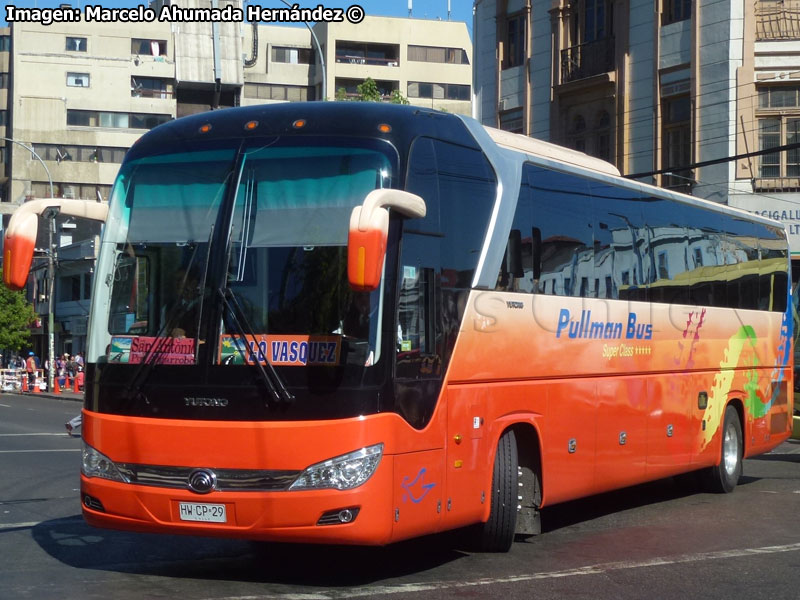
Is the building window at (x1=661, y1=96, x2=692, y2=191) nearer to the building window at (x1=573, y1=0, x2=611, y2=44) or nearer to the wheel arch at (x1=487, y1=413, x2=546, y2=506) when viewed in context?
Result: the building window at (x1=573, y1=0, x2=611, y2=44)

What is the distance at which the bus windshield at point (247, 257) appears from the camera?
27.7ft

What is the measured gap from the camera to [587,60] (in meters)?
34.5

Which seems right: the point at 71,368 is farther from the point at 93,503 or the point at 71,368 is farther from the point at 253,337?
the point at 253,337

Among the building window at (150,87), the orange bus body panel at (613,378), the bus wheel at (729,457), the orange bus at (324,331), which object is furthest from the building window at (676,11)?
the building window at (150,87)

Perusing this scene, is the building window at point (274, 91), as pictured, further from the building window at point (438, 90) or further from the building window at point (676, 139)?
the building window at point (676, 139)

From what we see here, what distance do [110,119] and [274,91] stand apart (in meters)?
11.2

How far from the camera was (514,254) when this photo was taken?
33.5 ft

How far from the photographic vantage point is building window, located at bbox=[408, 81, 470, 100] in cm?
8419

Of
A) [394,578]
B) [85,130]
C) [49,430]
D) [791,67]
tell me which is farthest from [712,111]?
[85,130]

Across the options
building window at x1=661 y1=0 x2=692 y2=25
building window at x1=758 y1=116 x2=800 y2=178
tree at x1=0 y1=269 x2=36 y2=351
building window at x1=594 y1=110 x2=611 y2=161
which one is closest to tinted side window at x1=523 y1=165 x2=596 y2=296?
building window at x1=758 y1=116 x2=800 y2=178

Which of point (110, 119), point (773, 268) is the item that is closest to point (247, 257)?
point (773, 268)

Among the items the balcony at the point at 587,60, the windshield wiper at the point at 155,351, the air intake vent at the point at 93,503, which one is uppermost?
the balcony at the point at 587,60

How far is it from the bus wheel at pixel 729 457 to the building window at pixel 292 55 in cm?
7355

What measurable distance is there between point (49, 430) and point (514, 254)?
18060mm
